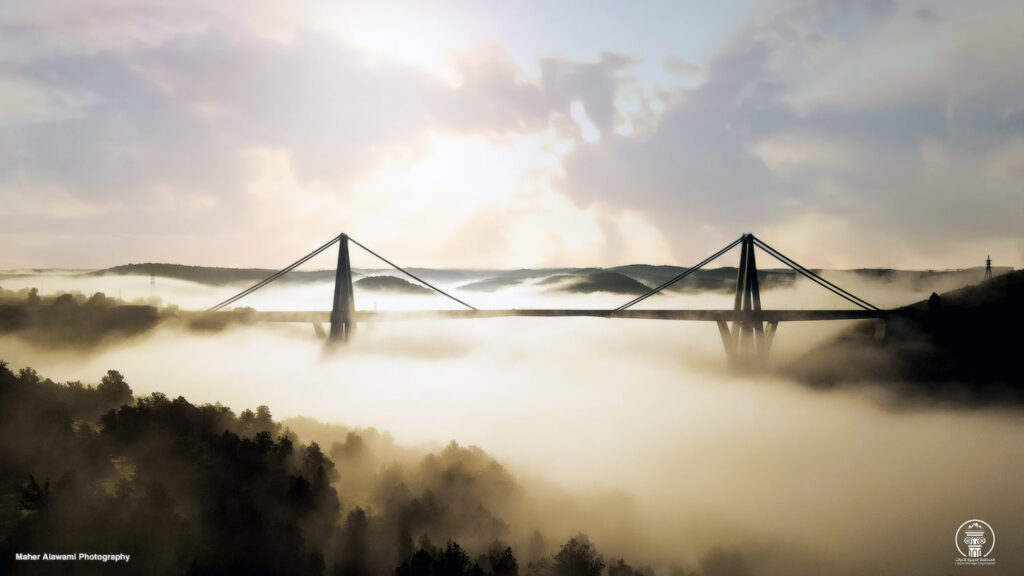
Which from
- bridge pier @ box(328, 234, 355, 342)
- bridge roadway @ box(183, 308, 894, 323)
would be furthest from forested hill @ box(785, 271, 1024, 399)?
bridge pier @ box(328, 234, 355, 342)

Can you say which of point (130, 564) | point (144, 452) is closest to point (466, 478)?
point (144, 452)

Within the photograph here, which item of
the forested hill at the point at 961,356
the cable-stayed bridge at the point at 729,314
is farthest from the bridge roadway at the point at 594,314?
the forested hill at the point at 961,356

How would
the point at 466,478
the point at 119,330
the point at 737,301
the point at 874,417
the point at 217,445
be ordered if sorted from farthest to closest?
1. the point at 119,330
2. the point at 874,417
3. the point at 466,478
4. the point at 737,301
5. the point at 217,445

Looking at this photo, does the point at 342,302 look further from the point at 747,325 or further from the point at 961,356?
the point at 961,356

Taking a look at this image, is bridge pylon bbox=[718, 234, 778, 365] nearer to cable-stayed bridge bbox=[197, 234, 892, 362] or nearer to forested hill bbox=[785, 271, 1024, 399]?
cable-stayed bridge bbox=[197, 234, 892, 362]

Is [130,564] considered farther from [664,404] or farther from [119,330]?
[664,404]
